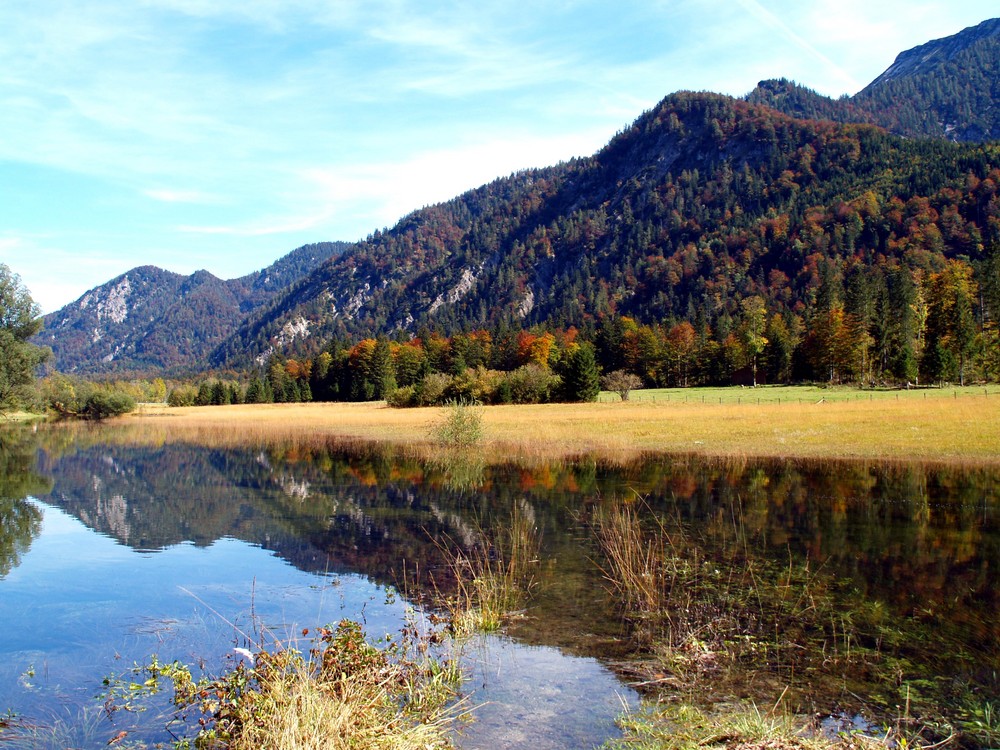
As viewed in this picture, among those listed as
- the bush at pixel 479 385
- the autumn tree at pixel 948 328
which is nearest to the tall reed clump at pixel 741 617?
the bush at pixel 479 385

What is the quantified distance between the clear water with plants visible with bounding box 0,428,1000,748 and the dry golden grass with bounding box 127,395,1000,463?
19.8 ft

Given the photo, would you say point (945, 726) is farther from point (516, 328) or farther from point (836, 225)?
point (836, 225)

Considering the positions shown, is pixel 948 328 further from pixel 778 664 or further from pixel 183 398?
pixel 183 398

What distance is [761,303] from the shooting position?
139 m

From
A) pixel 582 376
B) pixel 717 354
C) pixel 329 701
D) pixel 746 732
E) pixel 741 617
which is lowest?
pixel 741 617

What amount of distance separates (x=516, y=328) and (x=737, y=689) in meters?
136

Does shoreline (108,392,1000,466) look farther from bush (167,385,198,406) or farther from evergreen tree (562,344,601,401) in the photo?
bush (167,385,198,406)

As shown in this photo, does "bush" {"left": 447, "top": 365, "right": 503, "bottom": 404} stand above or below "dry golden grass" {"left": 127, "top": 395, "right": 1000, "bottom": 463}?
above

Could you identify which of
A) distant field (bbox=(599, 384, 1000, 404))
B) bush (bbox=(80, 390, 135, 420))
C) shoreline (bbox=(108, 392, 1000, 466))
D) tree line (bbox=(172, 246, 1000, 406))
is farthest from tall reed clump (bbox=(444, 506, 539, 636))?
bush (bbox=(80, 390, 135, 420))

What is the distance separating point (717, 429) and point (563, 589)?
3459 centimetres

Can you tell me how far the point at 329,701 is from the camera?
696cm

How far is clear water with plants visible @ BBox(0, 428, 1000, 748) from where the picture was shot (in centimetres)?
882

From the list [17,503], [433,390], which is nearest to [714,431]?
[17,503]

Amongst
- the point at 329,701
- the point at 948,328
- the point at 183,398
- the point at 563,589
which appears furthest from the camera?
the point at 183,398
